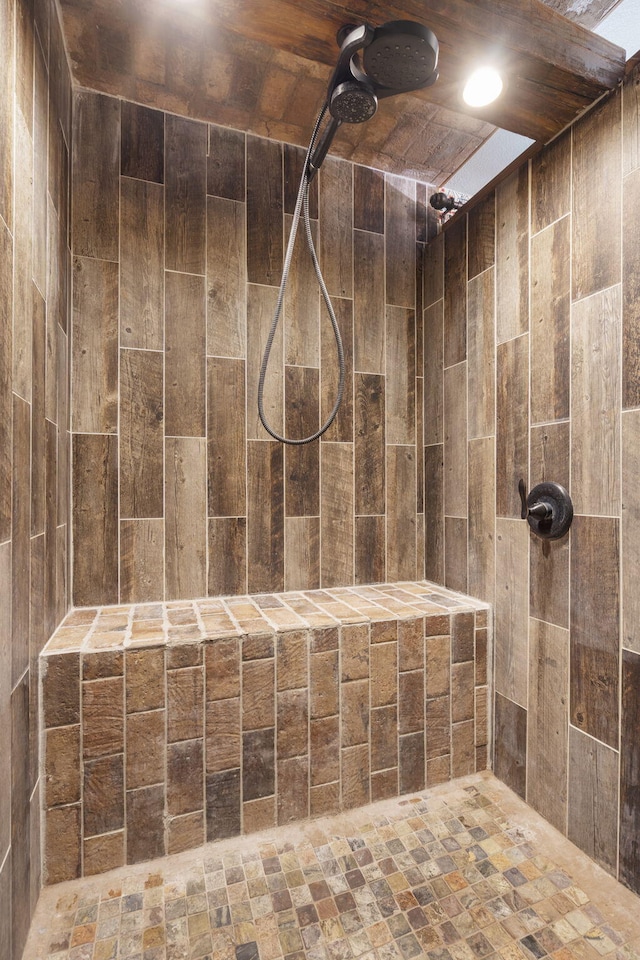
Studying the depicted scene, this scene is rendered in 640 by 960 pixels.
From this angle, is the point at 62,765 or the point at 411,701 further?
the point at 411,701

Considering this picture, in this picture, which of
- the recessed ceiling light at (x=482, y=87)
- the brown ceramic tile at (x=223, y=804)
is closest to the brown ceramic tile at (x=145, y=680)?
the brown ceramic tile at (x=223, y=804)

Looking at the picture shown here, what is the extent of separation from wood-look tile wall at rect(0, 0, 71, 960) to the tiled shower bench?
9cm

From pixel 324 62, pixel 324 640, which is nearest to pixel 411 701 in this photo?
pixel 324 640

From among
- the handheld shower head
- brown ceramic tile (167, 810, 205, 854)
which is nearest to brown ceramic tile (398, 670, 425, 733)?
brown ceramic tile (167, 810, 205, 854)

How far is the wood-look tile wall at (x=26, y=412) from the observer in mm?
833

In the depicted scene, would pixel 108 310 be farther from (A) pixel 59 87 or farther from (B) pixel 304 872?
(B) pixel 304 872

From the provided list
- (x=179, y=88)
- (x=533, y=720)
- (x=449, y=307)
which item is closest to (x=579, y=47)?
(x=449, y=307)

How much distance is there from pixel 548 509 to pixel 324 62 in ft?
4.19

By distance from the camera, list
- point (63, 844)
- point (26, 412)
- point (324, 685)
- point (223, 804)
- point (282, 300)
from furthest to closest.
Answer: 1. point (282, 300)
2. point (324, 685)
3. point (223, 804)
4. point (63, 844)
5. point (26, 412)

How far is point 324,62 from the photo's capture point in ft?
3.75

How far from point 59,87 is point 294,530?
146 cm

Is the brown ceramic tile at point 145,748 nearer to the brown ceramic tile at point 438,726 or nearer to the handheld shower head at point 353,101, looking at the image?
the brown ceramic tile at point 438,726

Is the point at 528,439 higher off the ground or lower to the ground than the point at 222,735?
higher

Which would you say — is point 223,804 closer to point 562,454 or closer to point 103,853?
point 103,853
